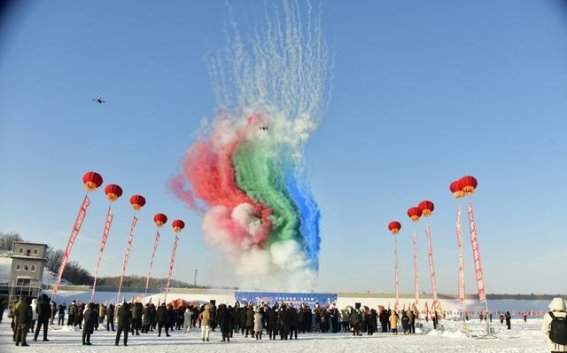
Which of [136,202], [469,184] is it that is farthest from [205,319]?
[136,202]

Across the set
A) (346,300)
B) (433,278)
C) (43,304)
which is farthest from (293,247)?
(43,304)

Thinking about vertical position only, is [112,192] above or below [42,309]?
above

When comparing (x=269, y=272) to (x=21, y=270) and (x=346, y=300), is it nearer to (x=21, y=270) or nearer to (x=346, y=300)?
(x=346, y=300)

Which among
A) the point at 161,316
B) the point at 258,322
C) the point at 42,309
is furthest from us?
the point at 161,316

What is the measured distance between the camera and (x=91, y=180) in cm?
2759

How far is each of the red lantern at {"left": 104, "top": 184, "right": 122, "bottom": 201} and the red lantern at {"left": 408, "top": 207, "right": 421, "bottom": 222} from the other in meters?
23.7

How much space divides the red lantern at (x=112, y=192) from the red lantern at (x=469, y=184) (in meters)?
22.8

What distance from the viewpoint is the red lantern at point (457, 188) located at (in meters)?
26.4

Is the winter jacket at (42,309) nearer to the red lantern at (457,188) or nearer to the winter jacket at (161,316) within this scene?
the winter jacket at (161,316)

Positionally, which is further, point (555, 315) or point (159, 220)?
point (159, 220)

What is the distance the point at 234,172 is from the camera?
5091 centimetres

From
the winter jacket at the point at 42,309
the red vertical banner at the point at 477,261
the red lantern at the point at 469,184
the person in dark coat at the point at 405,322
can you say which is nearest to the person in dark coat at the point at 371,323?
the person in dark coat at the point at 405,322

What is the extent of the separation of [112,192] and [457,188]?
899 inches

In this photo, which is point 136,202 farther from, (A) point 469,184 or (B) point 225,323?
(A) point 469,184
